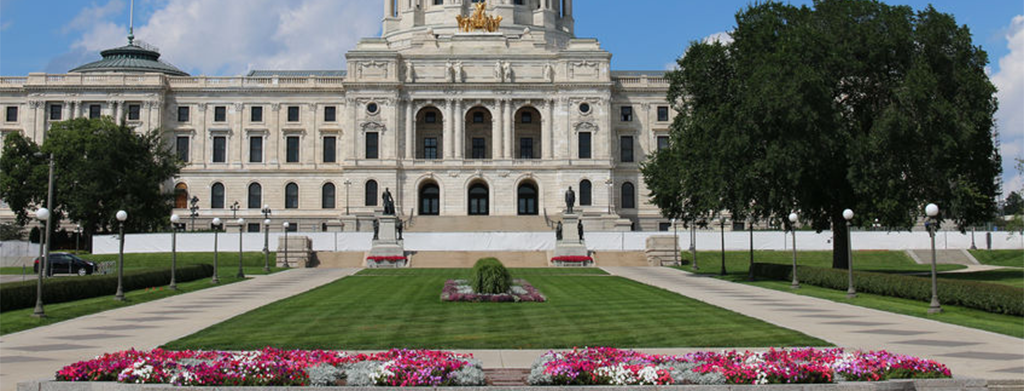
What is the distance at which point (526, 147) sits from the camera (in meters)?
97.0

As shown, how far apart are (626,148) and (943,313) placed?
227 ft

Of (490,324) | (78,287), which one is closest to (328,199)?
(78,287)

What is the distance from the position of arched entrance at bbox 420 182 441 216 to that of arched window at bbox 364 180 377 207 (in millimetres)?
5391

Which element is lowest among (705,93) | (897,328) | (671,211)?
(897,328)

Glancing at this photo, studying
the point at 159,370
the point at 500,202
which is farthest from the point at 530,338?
the point at 500,202

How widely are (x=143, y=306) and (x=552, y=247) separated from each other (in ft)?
147

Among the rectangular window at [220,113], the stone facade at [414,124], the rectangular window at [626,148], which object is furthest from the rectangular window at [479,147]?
the rectangular window at [220,113]

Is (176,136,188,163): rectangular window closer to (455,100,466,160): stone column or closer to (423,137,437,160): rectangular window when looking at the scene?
(423,137,437,160): rectangular window

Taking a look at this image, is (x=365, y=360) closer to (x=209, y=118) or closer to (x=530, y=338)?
(x=530, y=338)

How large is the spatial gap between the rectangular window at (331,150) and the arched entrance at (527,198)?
19358mm

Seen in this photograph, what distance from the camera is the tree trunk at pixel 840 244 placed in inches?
1834

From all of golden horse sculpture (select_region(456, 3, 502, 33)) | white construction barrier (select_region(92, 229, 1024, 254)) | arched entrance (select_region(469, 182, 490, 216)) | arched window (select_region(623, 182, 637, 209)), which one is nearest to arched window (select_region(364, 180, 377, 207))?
arched entrance (select_region(469, 182, 490, 216))

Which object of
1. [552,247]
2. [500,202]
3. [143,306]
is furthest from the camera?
[500,202]

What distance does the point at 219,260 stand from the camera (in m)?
67.7
